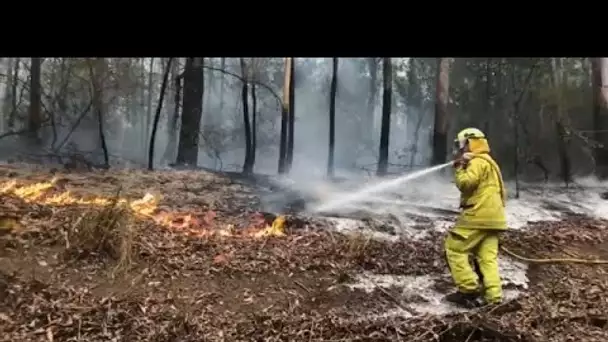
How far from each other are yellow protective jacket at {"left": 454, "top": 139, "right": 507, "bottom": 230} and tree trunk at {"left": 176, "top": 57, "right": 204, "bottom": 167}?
11.8 meters

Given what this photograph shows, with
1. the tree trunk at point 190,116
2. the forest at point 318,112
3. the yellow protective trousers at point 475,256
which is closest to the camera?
the yellow protective trousers at point 475,256

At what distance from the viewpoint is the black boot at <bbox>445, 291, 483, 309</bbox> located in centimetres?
656

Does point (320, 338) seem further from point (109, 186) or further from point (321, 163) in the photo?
point (321, 163)

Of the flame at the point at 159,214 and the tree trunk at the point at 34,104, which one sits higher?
the tree trunk at the point at 34,104

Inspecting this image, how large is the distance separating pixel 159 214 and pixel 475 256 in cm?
526

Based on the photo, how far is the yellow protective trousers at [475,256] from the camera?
6492mm

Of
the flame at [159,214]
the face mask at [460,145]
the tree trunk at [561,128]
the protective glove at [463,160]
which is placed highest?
the tree trunk at [561,128]

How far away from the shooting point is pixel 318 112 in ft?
158

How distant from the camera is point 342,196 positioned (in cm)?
1373

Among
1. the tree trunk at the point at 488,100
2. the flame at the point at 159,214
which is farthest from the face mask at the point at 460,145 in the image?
the tree trunk at the point at 488,100

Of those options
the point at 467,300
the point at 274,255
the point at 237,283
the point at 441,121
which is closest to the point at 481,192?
the point at 467,300

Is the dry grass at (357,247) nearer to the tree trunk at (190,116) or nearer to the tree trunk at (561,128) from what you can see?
the tree trunk at (561,128)
